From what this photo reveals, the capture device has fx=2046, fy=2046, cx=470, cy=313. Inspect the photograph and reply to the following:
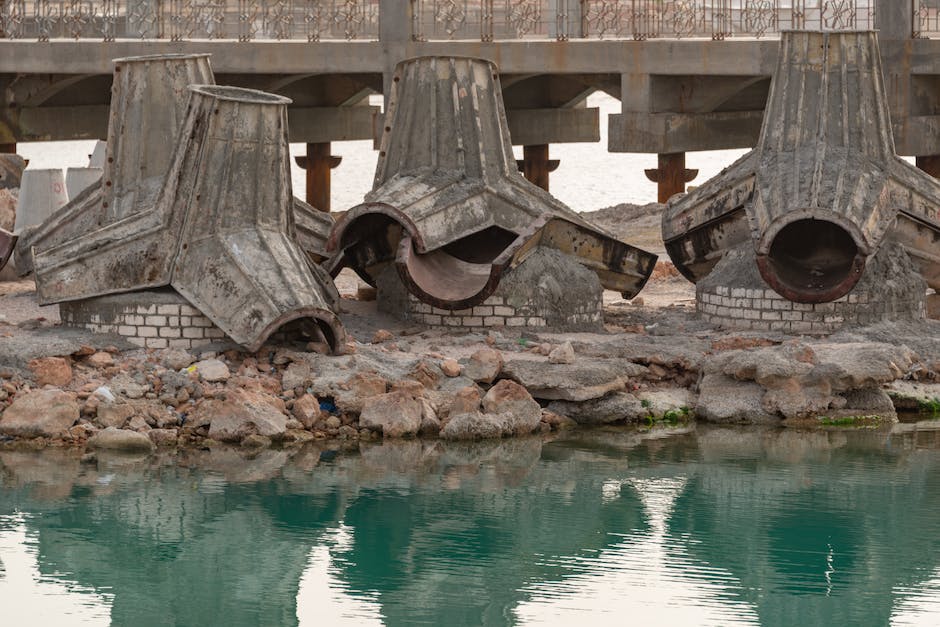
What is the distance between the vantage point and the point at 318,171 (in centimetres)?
2808

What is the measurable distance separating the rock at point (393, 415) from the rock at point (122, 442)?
150 centimetres

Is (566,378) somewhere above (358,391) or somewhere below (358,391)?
above

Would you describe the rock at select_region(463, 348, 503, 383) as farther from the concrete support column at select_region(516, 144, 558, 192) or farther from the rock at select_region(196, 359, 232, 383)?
the concrete support column at select_region(516, 144, 558, 192)

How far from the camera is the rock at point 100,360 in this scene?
14422mm

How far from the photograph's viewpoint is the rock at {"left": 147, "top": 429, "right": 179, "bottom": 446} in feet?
45.3

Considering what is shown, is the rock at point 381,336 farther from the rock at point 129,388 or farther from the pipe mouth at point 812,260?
the pipe mouth at point 812,260

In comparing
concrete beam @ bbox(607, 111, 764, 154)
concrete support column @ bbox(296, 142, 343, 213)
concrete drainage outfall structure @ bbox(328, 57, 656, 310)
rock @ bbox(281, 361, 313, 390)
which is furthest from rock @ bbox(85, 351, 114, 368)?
concrete support column @ bbox(296, 142, 343, 213)

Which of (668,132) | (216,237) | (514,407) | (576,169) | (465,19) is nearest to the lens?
(514,407)

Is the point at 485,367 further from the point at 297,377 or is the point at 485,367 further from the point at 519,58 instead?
the point at 519,58

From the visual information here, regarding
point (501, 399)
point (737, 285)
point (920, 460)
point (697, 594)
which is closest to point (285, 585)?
point (697, 594)

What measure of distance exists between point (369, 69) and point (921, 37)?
21.5 ft

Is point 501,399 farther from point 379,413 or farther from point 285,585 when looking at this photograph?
point 285,585

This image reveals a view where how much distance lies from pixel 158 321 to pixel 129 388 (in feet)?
2.94

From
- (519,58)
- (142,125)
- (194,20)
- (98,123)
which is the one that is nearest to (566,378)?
(142,125)
